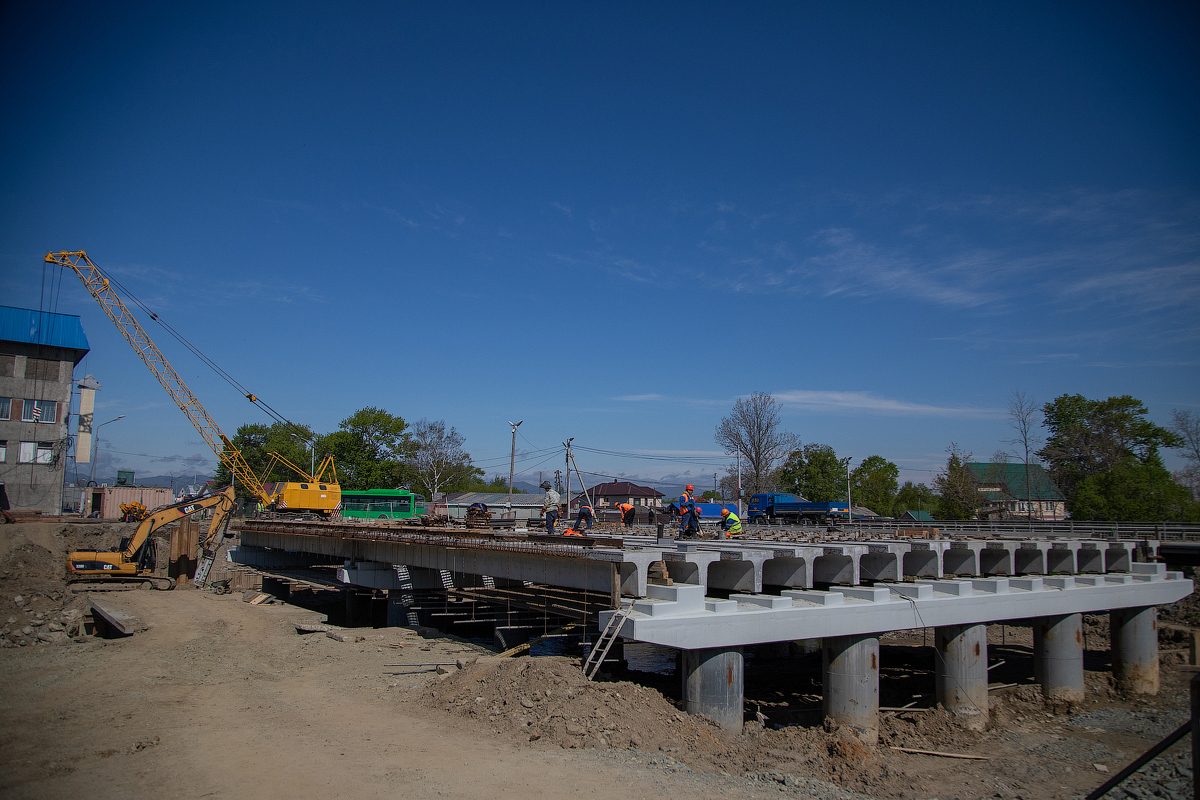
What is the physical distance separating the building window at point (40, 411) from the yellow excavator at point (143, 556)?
2125cm

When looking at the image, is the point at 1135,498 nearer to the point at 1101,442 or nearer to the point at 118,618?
the point at 1101,442

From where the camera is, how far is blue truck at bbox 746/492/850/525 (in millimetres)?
46656

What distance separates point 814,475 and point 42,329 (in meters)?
73.9

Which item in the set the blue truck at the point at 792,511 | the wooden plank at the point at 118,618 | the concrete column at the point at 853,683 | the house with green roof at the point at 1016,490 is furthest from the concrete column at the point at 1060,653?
the house with green roof at the point at 1016,490

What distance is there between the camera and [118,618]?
64.0ft

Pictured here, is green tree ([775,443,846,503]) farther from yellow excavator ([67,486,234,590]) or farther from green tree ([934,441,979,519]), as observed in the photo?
yellow excavator ([67,486,234,590])

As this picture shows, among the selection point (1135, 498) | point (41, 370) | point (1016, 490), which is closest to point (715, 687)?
point (1135, 498)

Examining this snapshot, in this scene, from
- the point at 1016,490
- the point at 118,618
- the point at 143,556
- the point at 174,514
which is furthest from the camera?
the point at 1016,490

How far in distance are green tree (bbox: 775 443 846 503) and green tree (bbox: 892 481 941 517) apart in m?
6.84

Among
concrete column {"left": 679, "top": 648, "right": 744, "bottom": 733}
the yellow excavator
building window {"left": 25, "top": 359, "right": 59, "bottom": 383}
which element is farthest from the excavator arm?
concrete column {"left": 679, "top": 648, "right": 744, "bottom": 733}

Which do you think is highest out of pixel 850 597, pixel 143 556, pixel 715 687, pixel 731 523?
pixel 731 523

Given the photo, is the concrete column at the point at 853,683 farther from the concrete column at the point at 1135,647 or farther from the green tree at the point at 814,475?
the green tree at the point at 814,475

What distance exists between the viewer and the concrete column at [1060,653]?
16.8m

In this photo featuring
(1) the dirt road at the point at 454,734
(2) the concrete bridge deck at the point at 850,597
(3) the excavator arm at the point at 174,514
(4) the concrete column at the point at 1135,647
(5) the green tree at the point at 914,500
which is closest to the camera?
(1) the dirt road at the point at 454,734
